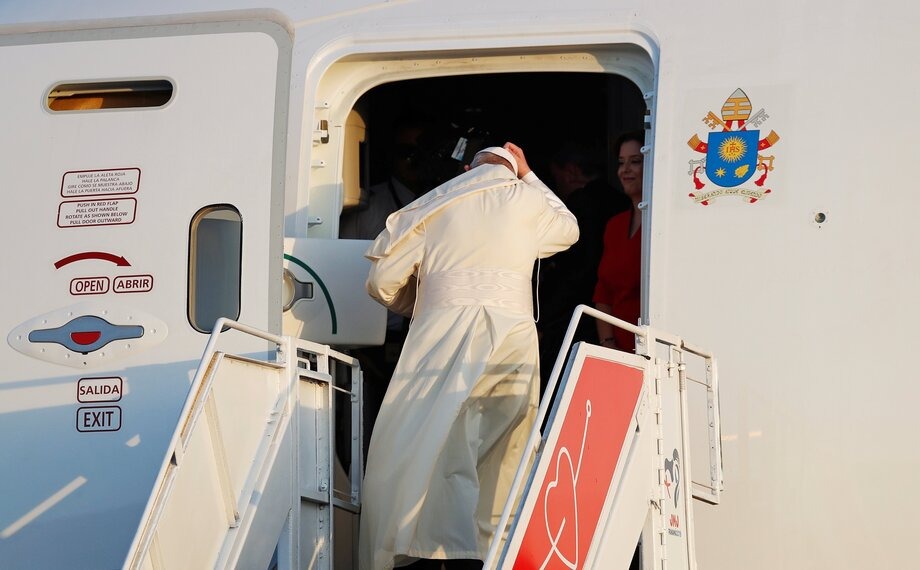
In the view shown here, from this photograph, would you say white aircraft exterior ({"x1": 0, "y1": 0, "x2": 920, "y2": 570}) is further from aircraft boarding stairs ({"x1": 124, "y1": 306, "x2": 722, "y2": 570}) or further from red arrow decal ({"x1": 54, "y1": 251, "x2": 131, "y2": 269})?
aircraft boarding stairs ({"x1": 124, "y1": 306, "x2": 722, "y2": 570})

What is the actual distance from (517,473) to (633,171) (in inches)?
95.3

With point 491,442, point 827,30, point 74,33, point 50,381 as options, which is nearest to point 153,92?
point 74,33

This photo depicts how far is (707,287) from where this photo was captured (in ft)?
15.3

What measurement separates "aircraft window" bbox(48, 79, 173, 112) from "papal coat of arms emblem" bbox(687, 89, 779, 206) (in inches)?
91.4

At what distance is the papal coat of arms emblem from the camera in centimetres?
473

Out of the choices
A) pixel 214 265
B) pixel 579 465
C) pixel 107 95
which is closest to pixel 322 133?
pixel 214 265

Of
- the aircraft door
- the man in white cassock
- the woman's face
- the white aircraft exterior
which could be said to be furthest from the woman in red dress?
the aircraft door

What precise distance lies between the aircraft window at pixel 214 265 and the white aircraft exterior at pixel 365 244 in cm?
1

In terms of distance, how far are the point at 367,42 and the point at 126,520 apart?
2.25 m

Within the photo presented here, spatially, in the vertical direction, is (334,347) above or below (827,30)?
below

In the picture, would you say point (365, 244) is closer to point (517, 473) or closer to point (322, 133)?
point (322, 133)

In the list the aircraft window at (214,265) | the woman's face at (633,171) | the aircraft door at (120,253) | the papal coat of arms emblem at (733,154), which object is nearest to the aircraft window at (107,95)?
the aircraft door at (120,253)

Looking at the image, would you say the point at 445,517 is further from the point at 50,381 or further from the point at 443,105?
the point at 443,105

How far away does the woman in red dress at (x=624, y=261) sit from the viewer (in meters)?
5.30
